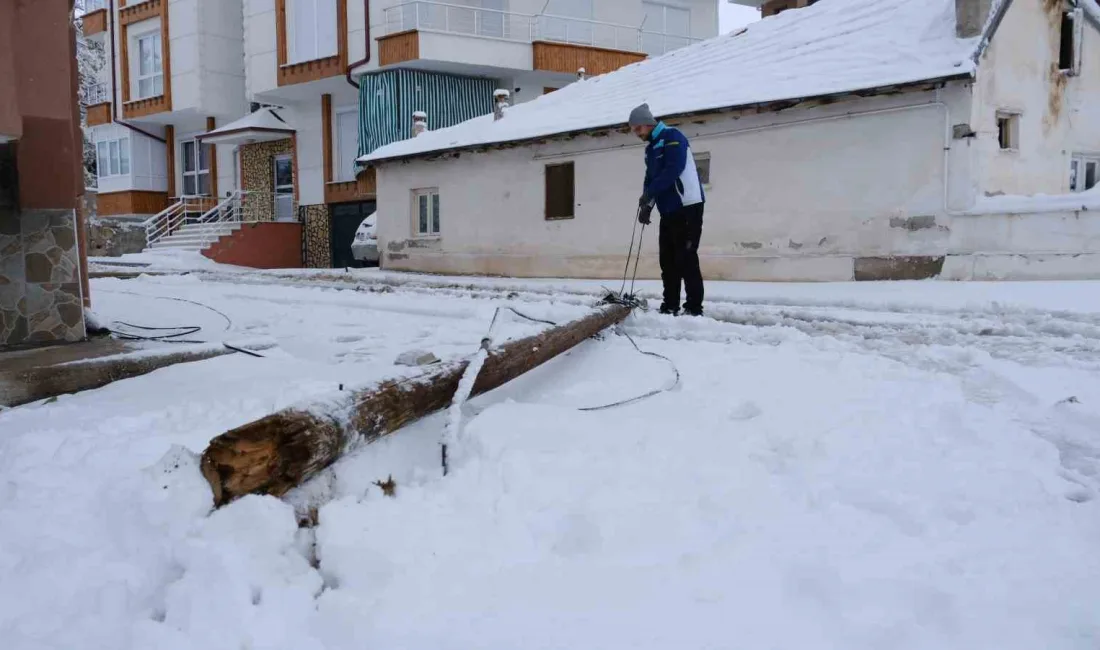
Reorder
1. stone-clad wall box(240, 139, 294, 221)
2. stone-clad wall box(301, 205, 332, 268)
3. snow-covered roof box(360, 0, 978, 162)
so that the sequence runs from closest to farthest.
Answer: snow-covered roof box(360, 0, 978, 162)
stone-clad wall box(301, 205, 332, 268)
stone-clad wall box(240, 139, 294, 221)

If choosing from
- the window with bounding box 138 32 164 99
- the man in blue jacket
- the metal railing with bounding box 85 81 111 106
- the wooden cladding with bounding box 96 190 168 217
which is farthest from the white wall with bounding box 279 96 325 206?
the man in blue jacket

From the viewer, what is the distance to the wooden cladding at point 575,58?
2127cm

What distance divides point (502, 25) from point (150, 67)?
44.6 ft

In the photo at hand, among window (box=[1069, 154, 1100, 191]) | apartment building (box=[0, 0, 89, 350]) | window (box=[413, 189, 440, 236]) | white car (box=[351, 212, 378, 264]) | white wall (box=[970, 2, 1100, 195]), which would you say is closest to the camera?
apartment building (box=[0, 0, 89, 350])

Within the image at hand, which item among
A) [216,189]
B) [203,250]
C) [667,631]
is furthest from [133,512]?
[216,189]

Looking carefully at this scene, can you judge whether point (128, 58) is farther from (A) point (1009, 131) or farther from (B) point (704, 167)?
(A) point (1009, 131)

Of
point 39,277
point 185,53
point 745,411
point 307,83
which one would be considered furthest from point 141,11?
point 745,411

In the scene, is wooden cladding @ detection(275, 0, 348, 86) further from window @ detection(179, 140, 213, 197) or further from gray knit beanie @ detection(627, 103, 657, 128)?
gray knit beanie @ detection(627, 103, 657, 128)

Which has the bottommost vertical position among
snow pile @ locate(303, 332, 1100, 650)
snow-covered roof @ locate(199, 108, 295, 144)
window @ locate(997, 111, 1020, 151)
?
snow pile @ locate(303, 332, 1100, 650)

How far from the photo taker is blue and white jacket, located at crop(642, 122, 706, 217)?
7.39 meters

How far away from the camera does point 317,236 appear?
24.0 m

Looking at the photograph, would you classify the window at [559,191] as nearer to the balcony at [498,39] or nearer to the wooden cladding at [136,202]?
the balcony at [498,39]

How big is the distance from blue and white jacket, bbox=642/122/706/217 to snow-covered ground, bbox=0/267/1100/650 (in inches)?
117

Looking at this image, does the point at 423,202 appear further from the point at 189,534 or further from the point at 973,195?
the point at 189,534
